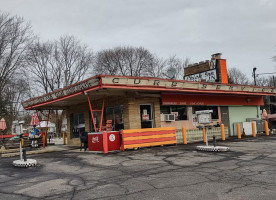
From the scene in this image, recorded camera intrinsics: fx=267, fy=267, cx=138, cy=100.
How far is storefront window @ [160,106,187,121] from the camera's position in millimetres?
16970

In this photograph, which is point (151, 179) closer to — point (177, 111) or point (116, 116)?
point (116, 116)

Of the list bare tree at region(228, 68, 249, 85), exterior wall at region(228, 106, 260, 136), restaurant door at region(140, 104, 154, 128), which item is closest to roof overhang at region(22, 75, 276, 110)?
restaurant door at region(140, 104, 154, 128)

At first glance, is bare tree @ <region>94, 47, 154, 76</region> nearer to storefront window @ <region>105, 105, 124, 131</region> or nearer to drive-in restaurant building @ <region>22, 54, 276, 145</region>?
drive-in restaurant building @ <region>22, 54, 276, 145</region>

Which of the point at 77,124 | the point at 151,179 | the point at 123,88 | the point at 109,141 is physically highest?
the point at 123,88

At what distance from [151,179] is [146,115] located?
914 cm

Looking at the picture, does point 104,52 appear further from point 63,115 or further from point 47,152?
point 47,152

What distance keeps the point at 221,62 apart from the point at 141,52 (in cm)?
2214

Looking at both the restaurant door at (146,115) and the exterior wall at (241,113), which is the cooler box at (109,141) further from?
the exterior wall at (241,113)

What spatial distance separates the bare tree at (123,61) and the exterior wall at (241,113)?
74.2 ft

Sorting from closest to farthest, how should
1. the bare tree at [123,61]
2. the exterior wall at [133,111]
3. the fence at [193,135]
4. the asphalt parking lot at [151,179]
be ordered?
the asphalt parking lot at [151,179]
the exterior wall at [133,111]
the fence at [193,135]
the bare tree at [123,61]

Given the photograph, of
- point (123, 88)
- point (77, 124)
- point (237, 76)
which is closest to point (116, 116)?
point (123, 88)

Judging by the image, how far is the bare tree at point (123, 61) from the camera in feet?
139

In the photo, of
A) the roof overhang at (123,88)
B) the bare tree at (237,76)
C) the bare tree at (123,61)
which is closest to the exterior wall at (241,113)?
the roof overhang at (123,88)

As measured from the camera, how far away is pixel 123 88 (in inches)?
512
